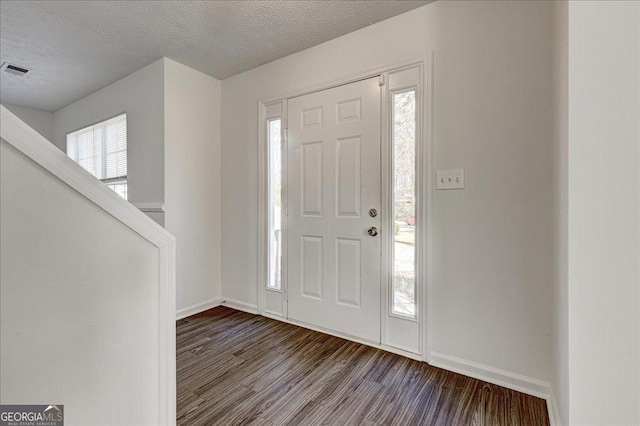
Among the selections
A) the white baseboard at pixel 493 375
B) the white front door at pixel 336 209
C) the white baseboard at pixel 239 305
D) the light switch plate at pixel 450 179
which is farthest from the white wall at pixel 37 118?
the white baseboard at pixel 493 375

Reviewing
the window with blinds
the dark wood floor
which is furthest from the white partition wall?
the window with blinds

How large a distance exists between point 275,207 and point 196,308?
1335mm

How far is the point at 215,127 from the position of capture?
10.3ft

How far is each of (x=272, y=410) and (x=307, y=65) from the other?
2562 mm

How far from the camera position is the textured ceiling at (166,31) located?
2.01 metres

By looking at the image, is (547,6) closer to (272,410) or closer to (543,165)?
(543,165)

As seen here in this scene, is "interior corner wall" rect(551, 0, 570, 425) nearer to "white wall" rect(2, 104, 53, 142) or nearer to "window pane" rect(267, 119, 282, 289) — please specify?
"window pane" rect(267, 119, 282, 289)

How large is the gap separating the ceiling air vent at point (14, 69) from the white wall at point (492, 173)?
11.7 ft

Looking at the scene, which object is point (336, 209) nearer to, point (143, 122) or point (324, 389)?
point (324, 389)

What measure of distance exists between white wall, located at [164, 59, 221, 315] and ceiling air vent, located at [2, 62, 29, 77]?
162cm

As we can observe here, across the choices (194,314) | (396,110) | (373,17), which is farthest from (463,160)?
(194,314)

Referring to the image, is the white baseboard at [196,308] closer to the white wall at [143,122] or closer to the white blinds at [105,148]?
the white wall at [143,122]

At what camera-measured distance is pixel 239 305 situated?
304 centimetres

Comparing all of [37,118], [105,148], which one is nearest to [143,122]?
[105,148]
